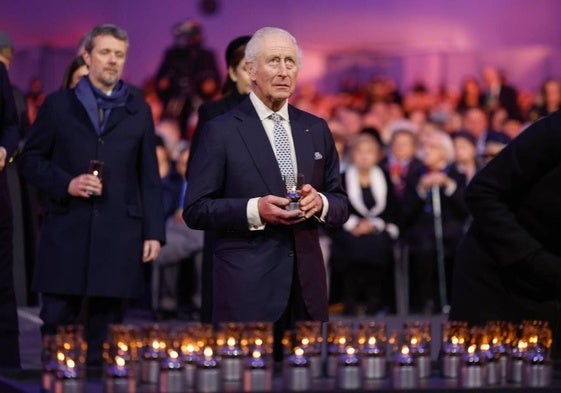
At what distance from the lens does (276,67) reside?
5523 mm

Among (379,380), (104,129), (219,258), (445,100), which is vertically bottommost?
(379,380)

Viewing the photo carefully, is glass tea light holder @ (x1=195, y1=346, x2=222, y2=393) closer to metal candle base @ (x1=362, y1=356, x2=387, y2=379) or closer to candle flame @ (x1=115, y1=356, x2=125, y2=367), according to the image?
candle flame @ (x1=115, y1=356, x2=125, y2=367)

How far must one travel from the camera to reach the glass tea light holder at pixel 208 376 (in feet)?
12.5

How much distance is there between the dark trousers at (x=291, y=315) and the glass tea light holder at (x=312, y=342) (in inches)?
55.7

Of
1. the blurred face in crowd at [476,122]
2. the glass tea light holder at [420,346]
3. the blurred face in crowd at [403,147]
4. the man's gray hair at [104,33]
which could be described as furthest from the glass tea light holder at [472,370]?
the blurred face in crowd at [476,122]

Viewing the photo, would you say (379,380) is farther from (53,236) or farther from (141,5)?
(141,5)

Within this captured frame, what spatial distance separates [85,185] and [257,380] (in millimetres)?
2842

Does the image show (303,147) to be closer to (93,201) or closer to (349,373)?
(93,201)

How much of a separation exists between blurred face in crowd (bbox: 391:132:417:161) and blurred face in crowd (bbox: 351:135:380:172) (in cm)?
109

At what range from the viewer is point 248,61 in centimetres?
560

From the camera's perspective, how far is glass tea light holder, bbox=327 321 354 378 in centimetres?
407

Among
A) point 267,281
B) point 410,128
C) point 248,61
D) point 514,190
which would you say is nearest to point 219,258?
point 267,281

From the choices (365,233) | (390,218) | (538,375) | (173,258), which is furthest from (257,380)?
(390,218)

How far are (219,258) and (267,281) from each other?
21 cm
